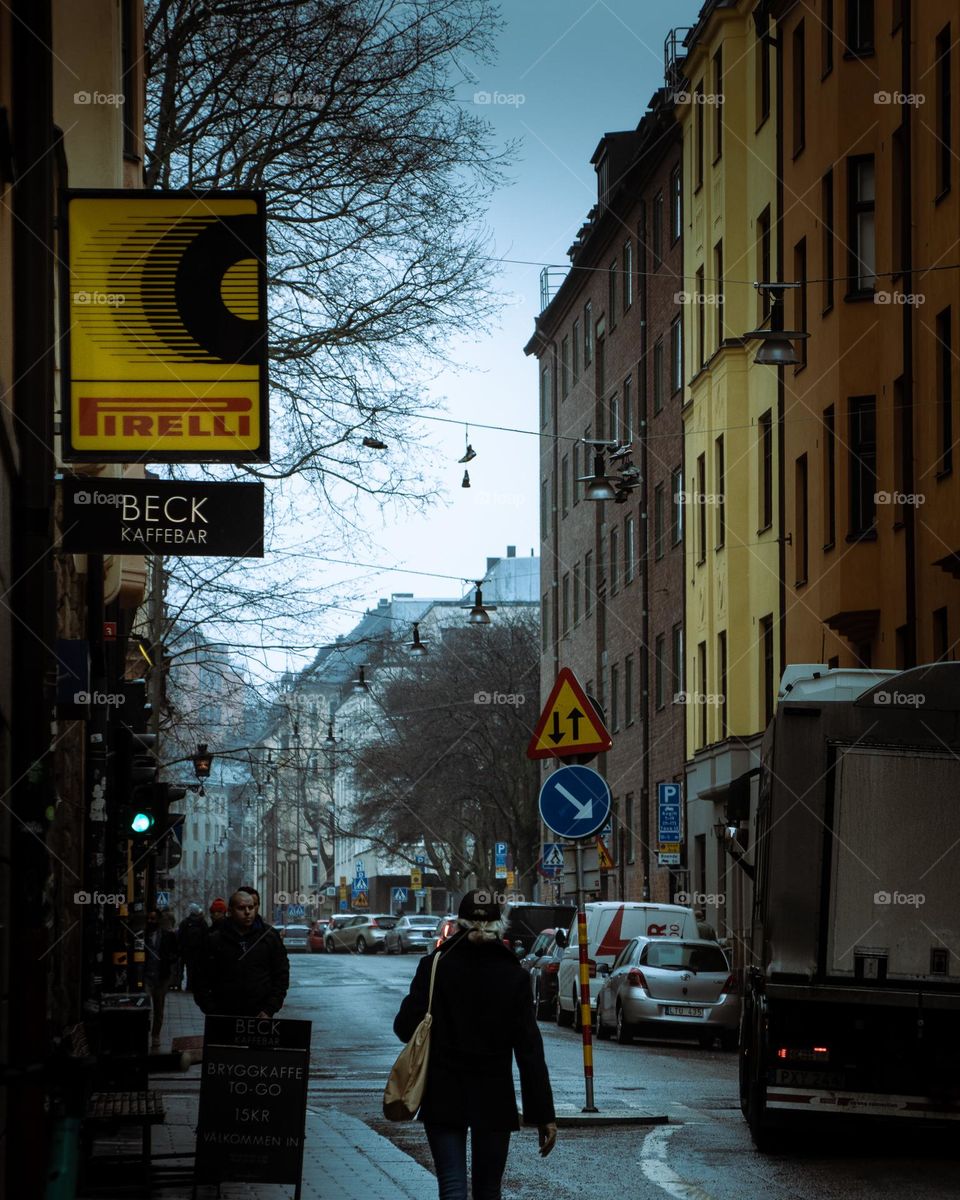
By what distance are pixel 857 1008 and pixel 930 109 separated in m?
18.2

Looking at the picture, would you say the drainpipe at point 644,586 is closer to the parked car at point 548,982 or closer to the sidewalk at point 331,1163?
the parked car at point 548,982

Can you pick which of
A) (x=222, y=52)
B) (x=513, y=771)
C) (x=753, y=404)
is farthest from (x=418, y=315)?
(x=513, y=771)

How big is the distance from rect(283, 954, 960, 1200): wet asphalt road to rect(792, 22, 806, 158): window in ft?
57.5

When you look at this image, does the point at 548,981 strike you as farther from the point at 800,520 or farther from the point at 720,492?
the point at 720,492

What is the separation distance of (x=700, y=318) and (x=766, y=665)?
372 inches

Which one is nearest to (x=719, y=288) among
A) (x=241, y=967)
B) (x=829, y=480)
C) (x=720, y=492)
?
(x=720, y=492)

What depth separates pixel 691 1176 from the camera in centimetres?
1294

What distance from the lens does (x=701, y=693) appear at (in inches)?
1783

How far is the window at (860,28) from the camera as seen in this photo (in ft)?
106

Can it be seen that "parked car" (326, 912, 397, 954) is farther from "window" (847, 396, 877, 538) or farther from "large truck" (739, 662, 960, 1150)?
"large truck" (739, 662, 960, 1150)

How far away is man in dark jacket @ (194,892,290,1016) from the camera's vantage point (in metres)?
14.7

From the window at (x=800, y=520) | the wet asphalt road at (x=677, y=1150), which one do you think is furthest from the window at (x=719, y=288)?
the wet asphalt road at (x=677, y=1150)

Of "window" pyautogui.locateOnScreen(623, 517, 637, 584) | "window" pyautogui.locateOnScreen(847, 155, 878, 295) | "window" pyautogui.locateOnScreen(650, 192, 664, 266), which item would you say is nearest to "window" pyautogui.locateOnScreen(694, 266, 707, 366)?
"window" pyautogui.locateOnScreen(650, 192, 664, 266)

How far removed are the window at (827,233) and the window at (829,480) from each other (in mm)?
1780
